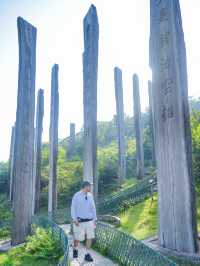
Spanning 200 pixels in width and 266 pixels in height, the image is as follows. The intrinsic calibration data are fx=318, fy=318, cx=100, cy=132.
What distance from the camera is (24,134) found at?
421 inches

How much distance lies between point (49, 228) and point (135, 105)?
16.4m

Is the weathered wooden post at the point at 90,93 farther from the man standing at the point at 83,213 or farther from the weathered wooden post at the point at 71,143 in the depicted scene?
the weathered wooden post at the point at 71,143

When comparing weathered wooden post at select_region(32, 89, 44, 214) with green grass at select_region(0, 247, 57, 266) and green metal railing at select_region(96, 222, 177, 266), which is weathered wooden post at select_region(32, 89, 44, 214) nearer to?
green grass at select_region(0, 247, 57, 266)

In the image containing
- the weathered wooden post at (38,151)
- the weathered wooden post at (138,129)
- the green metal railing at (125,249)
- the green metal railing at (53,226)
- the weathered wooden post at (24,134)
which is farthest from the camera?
the weathered wooden post at (138,129)

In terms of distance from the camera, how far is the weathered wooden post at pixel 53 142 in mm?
17172

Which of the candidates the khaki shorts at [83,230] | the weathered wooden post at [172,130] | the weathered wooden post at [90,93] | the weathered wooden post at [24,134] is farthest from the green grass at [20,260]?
the weathered wooden post at [172,130]

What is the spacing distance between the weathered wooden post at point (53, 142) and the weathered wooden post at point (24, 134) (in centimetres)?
628

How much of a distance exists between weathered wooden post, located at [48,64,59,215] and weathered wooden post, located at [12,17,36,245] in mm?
6284

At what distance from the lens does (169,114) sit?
24.9 feet

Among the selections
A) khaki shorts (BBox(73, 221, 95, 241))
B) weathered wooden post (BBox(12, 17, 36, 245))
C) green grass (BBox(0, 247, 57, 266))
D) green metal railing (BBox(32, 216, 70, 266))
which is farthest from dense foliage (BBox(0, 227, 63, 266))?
weathered wooden post (BBox(12, 17, 36, 245))

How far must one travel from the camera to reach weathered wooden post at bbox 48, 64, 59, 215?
1717cm

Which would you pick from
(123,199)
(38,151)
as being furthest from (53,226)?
(38,151)

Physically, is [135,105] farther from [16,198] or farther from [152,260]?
[152,260]

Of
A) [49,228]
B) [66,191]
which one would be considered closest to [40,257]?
[49,228]
